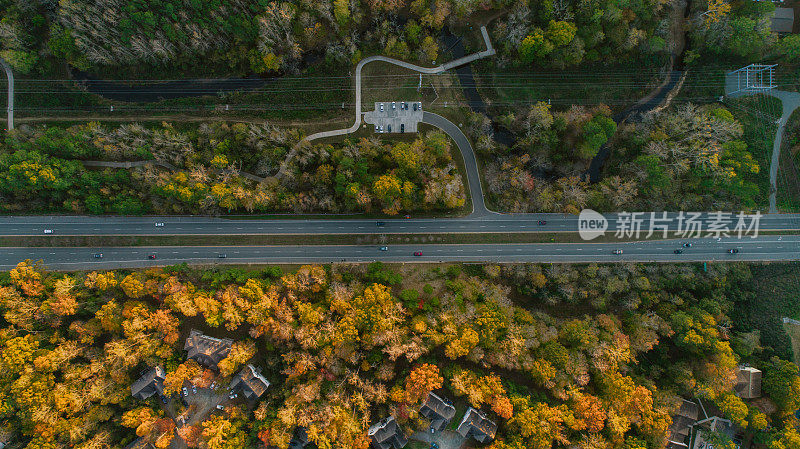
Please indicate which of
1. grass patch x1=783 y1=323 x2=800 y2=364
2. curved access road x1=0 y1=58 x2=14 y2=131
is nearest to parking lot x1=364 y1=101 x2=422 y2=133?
curved access road x1=0 y1=58 x2=14 y2=131

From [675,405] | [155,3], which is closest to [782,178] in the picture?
[675,405]

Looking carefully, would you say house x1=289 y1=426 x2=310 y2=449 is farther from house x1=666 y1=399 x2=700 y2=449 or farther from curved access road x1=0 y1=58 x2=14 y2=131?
curved access road x1=0 y1=58 x2=14 y2=131

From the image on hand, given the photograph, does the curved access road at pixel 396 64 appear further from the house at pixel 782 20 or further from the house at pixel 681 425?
the house at pixel 681 425

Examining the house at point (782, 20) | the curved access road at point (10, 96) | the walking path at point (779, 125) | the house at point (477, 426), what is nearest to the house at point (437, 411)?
the house at point (477, 426)

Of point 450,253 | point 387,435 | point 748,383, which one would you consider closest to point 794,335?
point 748,383

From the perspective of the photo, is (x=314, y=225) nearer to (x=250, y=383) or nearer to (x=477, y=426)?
(x=250, y=383)
